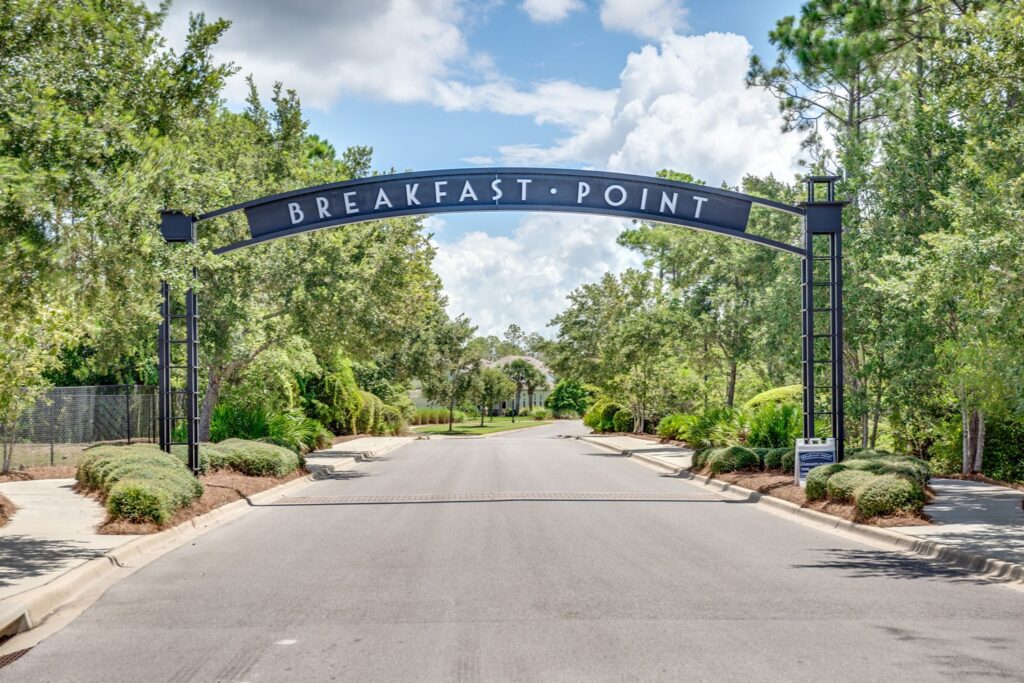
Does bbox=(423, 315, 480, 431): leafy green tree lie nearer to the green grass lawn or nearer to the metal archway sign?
the green grass lawn

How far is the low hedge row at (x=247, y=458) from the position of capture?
20922 mm

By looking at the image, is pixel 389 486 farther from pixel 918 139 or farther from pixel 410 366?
pixel 410 366

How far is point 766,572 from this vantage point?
1055cm

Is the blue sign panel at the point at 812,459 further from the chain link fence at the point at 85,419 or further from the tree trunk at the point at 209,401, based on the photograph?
the chain link fence at the point at 85,419

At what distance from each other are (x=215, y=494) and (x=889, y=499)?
35.3 ft

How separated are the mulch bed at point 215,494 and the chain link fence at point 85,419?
11007 mm

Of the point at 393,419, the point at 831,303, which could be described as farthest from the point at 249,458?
the point at 393,419

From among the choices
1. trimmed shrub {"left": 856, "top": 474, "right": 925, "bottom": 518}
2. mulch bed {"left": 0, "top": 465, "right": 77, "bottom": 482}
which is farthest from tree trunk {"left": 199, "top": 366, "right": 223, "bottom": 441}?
trimmed shrub {"left": 856, "top": 474, "right": 925, "bottom": 518}

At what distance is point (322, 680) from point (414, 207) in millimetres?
14724

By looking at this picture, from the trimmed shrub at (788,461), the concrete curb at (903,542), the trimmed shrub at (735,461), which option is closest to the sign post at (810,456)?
the concrete curb at (903,542)

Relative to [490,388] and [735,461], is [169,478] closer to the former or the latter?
[735,461]

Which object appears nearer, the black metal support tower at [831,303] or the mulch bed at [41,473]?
the black metal support tower at [831,303]

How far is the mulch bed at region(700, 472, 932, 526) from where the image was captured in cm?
1387

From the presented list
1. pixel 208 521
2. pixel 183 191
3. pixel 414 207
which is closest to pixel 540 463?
pixel 414 207
